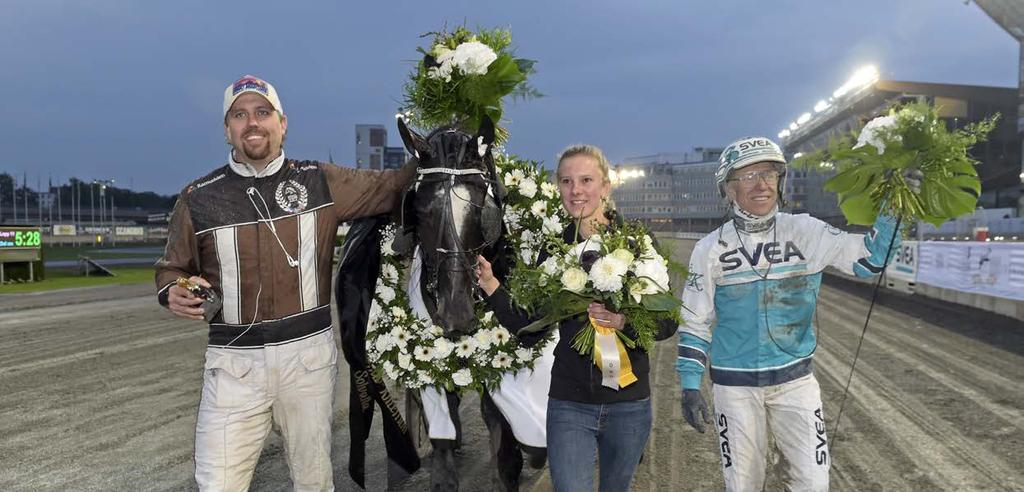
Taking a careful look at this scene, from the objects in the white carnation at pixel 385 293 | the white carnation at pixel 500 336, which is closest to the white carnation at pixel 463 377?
the white carnation at pixel 500 336

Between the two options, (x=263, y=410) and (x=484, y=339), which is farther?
(x=484, y=339)

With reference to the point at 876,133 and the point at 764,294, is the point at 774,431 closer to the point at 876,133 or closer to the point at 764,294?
the point at 764,294

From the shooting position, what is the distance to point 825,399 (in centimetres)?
652

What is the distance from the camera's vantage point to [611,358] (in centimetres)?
256

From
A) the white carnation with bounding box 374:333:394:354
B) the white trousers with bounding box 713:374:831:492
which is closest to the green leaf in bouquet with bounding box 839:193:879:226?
the white trousers with bounding box 713:374:831:492

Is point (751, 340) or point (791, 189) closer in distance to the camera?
point (751, 340)

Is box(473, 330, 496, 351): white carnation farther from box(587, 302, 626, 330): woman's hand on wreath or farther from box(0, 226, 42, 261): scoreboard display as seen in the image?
box(0, 226, 42, 261): scoreboard display

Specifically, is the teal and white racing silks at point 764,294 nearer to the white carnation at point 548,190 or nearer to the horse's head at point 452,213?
the horse's head at point 452,213

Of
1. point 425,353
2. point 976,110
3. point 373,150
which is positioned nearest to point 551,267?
point 425,353

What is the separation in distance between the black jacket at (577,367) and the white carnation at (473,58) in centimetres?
117

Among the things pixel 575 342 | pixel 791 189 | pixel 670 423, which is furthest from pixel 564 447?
pixel 791 189

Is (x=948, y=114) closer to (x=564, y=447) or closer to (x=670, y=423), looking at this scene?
(x=670, y=423)

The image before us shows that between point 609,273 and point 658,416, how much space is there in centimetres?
422

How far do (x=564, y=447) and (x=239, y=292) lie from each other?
1602 millimetres
